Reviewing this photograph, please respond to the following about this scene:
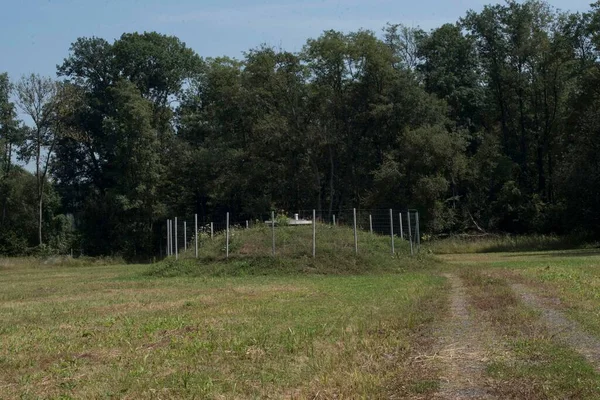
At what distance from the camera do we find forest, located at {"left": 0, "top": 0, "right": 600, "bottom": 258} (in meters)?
55.6

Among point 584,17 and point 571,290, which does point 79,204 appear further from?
point 571,290

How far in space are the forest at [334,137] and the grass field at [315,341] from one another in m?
37.4

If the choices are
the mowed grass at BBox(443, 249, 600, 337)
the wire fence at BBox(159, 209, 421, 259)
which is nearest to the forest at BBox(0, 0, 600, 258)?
the wire fence at BBox(159, 209, 421, 259)

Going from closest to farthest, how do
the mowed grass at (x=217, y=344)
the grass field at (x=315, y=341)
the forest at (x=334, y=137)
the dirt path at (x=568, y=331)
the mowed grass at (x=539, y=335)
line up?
the mowed grass at (x=539, y=335)
the grass field at (x=315, y=341)
the mowed grass at (x=217, y=344)
the dirt path at (x=568, y=331)
the forest at (x=334, y=137)

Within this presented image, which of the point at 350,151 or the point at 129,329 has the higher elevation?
the point at 350,151

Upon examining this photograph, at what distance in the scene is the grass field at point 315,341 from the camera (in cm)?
703

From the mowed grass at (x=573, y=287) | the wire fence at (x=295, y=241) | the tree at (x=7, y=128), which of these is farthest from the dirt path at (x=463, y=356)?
the tree at (x=7, y=128)

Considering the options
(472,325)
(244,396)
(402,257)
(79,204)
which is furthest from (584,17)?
(244,396)

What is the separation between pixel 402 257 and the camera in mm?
27500

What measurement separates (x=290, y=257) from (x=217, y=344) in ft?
55.5

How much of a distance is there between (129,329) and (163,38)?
6294 cm

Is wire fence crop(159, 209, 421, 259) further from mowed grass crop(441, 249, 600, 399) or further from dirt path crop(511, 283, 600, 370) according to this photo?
dirt path crop(511, 283, 600, 370)

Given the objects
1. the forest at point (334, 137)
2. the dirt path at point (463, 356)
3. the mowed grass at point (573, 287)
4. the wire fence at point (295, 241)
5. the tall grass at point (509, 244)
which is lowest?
the dirt path at point (463, 356)

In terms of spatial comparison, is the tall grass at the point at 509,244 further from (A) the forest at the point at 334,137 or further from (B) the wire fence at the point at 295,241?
(B) the wire fence at the point at 295,241
